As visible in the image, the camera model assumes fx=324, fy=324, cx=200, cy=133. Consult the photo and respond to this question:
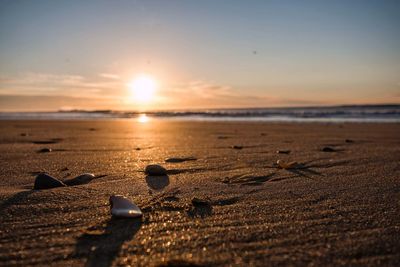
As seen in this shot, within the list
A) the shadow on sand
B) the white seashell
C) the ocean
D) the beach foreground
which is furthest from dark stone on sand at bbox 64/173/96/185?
the ocean

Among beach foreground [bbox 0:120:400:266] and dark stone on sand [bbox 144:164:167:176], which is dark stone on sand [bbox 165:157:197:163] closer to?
beach foreground [bbox 0:120:400:266]

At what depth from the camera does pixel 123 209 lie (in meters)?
1.64

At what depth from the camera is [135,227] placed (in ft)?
4.97

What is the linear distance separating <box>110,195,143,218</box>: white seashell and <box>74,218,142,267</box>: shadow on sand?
0.08ft

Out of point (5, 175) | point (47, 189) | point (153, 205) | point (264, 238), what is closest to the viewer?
point (264, 238)

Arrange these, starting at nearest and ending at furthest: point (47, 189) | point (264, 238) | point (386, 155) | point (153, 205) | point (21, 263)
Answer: point (21, 263)
point (264, 238)
point (153, 205)
point (47, 189)
point (386, 155)

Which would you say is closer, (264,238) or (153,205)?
(264,238)

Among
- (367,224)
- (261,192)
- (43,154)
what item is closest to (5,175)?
(43,154)

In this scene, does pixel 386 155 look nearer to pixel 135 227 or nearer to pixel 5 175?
pixel 135 227

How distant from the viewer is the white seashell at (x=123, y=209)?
1610mm

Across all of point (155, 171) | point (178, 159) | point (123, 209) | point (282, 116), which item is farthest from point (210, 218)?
point (282, 116)

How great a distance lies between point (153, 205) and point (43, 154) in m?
2.61

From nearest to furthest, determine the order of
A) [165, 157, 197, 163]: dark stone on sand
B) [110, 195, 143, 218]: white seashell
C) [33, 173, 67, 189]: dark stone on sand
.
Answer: [110, 195, 143, 218]: white seashell → [33, 173, 67, 189]: dark stone on sand → [165, 157, 197, 163]: dark stone on sand

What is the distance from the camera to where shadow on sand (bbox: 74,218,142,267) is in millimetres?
1240
